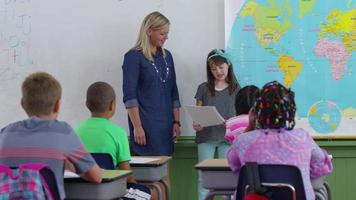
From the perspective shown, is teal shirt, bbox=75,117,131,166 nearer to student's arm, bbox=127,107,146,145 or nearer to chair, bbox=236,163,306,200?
chair, bbox=236,163,306,200

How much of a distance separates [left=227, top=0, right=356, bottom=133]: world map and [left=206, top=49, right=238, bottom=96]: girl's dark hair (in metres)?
0.14

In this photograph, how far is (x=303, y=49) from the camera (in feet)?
15.7

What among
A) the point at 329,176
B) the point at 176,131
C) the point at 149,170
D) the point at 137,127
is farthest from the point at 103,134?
the point at 329,176

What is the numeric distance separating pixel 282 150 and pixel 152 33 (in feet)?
7.13

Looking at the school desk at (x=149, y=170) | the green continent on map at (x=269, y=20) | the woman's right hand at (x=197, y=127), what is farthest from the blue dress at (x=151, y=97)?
the school desk at (x=149, y=170)

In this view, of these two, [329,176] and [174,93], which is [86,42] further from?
[329,176]

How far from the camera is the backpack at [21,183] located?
240cm

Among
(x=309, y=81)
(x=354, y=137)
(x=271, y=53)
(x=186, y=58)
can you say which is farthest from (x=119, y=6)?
(x=354, y=137)

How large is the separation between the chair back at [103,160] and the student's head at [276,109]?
88 centimetres

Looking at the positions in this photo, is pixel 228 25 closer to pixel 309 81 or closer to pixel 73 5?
pixel 309 81

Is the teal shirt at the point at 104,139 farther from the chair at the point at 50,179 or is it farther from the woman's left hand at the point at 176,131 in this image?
the woman's left hand at the point at 176,131

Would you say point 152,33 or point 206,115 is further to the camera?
point 152,33

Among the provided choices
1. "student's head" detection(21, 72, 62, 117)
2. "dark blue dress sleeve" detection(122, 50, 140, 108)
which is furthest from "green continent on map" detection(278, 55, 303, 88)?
"student's head" detection(21, 72, 62, 117)

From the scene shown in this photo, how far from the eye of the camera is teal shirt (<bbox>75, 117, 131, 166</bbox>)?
3.23m
